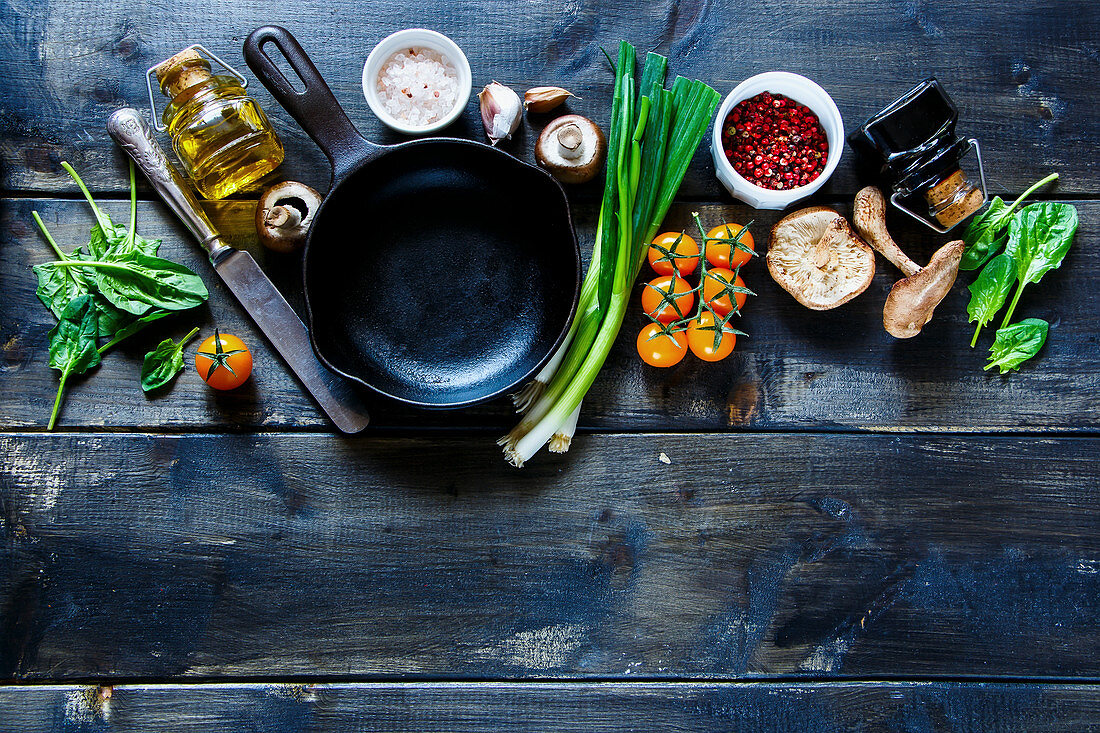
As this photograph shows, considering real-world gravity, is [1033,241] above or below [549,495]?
above

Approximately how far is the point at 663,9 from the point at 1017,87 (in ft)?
2.00

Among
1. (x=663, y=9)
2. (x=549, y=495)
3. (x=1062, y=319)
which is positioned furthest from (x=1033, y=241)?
(x=549, y=495)

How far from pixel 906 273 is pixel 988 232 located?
0.48 ft

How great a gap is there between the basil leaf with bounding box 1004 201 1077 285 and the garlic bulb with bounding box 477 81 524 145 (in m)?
0.82

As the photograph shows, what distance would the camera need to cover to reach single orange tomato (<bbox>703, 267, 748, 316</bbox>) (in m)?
1.19

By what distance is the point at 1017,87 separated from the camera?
1.29 metres

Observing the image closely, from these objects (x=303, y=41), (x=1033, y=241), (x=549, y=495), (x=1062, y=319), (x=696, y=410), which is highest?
(x=303, y=41)

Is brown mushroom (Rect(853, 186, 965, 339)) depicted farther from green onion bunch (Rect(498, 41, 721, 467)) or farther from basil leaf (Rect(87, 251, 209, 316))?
basil leaf (Rect(87, 251, 209, 316))

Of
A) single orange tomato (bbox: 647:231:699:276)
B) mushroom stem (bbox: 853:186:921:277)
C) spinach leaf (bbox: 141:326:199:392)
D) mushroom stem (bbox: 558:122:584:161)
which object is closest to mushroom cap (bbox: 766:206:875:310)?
mushroom stem (bbox: 853:186:921:277)

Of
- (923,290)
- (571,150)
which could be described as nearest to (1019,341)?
(923,290)

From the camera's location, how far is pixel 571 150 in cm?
118

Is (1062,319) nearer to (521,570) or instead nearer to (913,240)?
(913,240)

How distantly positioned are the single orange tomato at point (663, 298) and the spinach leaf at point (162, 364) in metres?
0.73

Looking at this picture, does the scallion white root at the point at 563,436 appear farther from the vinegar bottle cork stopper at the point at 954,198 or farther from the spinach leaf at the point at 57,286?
the spinach leaf at the point at 57,286
